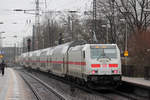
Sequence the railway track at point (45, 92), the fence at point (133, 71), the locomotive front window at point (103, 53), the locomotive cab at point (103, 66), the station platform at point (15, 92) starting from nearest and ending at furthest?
the station platform at point (15, 92) < the railway track at point (45, 92) < the locomotive cab at point (103, 66) < the locomotive front window at point (103, 53) < the fence at point (133, 71)

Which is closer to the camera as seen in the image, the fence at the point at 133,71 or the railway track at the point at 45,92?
the railway track at the point at 45,92

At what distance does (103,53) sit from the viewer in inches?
770

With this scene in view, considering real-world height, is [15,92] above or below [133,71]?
below

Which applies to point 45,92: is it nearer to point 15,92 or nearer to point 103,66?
point 15,92

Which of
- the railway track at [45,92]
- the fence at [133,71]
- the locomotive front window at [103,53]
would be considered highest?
the locomotive front window at [103,53]

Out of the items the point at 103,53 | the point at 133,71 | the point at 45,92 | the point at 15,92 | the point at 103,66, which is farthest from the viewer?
the point at 133,71

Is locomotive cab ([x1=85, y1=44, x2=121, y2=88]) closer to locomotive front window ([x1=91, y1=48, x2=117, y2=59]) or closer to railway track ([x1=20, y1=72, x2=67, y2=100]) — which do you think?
locomotive front window ([x1=91, y1=48, x2=117, y2=59])

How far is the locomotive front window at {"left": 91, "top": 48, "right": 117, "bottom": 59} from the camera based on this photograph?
19469 mm

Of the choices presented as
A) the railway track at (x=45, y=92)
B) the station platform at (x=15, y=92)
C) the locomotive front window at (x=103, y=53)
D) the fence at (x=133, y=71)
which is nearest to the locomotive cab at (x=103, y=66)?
the locomotive front window at (x=103, y=53)

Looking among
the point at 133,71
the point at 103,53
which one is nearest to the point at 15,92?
the point at 103,53

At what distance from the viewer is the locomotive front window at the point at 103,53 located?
1947 centimetres

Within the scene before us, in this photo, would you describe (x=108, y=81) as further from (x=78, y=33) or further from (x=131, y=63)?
(x=78, y=33)

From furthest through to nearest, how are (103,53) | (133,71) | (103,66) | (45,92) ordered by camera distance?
(133,71)
(45,92)
(103,53)
(103,66)

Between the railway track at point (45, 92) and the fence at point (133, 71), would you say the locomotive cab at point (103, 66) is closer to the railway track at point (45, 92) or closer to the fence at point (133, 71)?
the railway track at point (45, 92)
